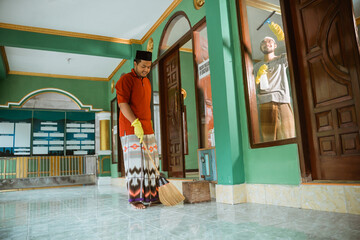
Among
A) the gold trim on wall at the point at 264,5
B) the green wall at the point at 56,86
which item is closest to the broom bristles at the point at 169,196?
the gold trim on wall at the point at 264,5

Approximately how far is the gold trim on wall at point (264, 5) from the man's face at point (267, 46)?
1.02ft

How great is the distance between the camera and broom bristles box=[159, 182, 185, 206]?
3.00 m

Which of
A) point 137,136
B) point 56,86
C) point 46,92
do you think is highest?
point 56,86

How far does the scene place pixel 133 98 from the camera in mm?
3100

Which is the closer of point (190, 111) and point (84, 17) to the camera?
point (84, 17)

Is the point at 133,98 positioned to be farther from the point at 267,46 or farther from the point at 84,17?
the point at 84,17

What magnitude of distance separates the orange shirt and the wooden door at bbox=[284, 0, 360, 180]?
1605 mm

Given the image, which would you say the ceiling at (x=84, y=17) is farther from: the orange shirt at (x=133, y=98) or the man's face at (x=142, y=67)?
the orange shirt at (x=133, y=98)

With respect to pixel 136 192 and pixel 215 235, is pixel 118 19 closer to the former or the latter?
Answer: pixel 136 192

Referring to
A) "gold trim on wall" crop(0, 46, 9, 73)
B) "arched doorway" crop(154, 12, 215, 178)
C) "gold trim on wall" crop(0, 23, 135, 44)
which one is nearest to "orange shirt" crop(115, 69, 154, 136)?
"arched doorway" crop(154, 12, 215, 178)

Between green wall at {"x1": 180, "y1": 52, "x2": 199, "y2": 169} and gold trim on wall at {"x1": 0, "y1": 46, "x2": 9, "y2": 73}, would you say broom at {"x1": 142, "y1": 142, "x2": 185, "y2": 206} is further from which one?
gold trim on wall at {"x1": 0, "y1": 46, "x2": 9, "y2": 73}

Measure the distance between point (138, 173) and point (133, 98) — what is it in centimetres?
82

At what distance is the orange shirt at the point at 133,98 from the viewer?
120 inches

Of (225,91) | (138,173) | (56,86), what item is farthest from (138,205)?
(56,86)
